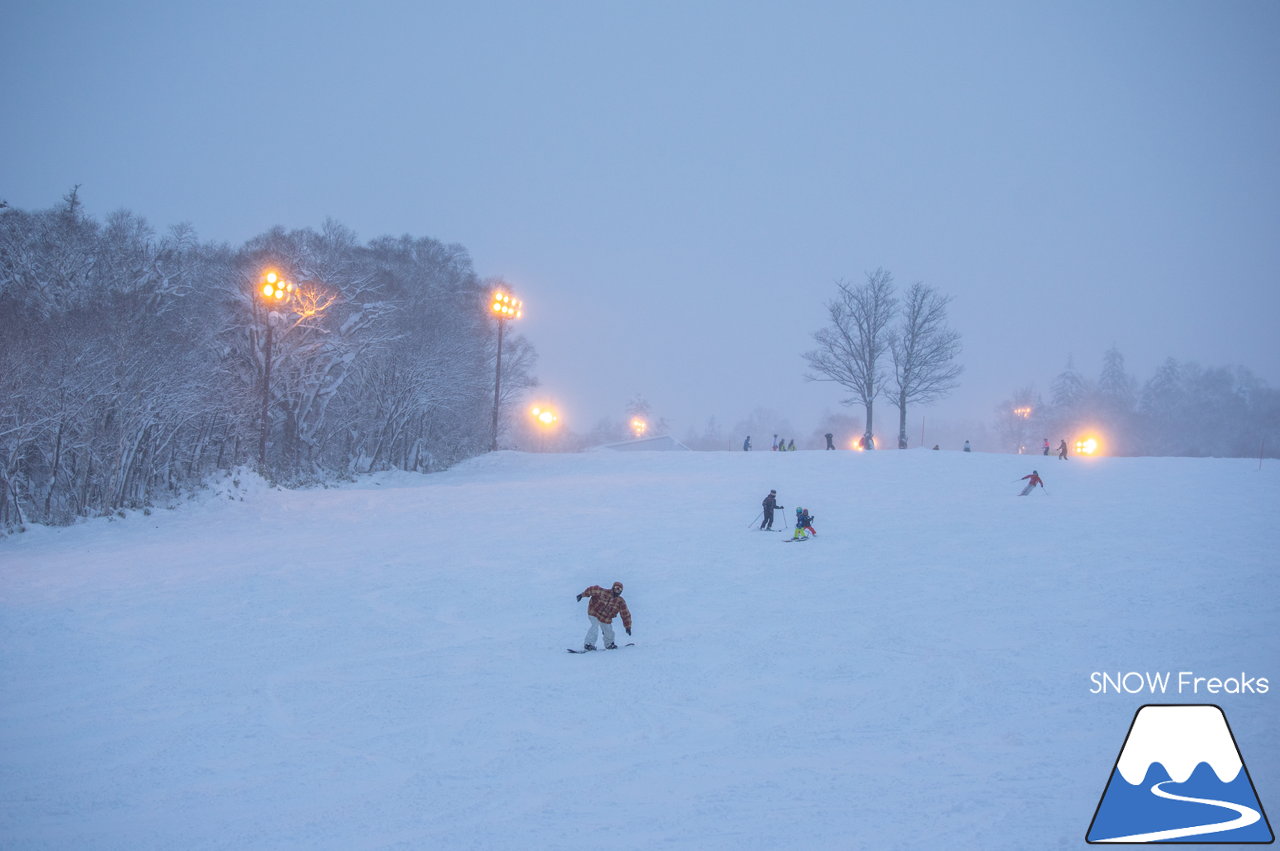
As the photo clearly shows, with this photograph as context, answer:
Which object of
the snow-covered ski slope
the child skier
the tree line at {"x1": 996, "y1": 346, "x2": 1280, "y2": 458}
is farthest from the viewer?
the tree line at {"x1": 996, "y1": 346, "x2": 1280, "y2": 458}

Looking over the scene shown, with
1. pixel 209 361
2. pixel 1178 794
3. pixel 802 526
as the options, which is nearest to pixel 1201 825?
pixel 1178 794

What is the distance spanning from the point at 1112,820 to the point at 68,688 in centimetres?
1191

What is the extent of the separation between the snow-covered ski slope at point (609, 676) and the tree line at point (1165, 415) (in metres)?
63.3

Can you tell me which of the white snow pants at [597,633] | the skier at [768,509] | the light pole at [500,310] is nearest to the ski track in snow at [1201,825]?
the white snow pants at [597,633]

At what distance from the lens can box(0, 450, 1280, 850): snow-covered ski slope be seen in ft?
20.7

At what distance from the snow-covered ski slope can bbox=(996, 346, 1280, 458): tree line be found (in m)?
63.3

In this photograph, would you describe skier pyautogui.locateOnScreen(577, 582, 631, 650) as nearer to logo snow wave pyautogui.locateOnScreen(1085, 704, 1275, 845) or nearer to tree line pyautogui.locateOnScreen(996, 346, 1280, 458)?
logo snow wave pyautogui.locateOnScreen(1085, 704, 1275, 845)

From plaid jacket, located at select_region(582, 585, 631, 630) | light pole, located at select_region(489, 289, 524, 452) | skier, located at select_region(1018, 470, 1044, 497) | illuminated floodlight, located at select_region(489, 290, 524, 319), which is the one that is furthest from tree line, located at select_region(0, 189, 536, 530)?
skier, located at select_region(1018, 470, 1044, 497)

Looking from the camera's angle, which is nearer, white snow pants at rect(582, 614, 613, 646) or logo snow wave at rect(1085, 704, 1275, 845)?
logo snow wave at rect(1085, 704, 1275, 845)

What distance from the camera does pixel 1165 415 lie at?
74.8 m

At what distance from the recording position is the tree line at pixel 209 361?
853 inches

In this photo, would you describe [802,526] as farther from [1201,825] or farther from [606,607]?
[1201,825]

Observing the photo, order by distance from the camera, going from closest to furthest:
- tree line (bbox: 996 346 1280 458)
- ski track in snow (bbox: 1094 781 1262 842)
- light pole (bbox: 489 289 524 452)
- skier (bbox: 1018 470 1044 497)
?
ski track in snow (bbox: 1094 781 1262 842) → skier (bbox: 1018 470 1044 497) → light pole (bbox: 489 289 524 452) → tree line (bbox: 996 346 1280 458)

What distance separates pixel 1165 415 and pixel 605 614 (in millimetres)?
85500
